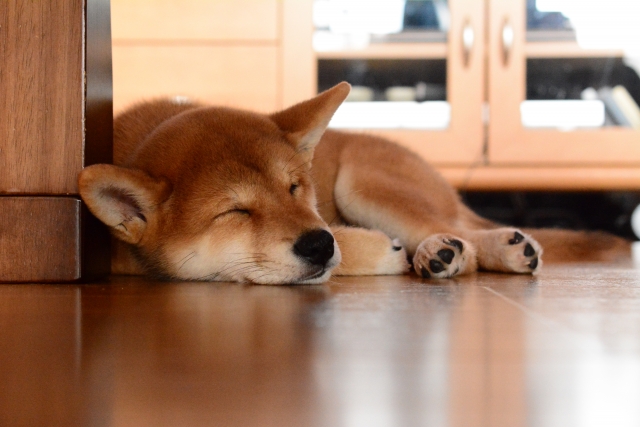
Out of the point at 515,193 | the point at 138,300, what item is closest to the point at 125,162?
the point at 138,300

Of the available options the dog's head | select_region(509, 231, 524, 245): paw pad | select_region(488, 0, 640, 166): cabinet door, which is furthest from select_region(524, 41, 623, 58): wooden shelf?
the dog's head

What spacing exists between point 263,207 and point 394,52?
6.45ft

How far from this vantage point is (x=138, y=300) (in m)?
1.00

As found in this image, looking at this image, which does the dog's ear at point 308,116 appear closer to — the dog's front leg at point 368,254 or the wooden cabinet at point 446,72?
the dog's front leg at point 368,254

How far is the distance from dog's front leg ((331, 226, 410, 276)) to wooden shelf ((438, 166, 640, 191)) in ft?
5.23

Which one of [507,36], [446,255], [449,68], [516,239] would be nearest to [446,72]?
[449,68]

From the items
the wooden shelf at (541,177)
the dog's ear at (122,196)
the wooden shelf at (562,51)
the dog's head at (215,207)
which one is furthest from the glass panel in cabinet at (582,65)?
the dog's ear at (122,196)

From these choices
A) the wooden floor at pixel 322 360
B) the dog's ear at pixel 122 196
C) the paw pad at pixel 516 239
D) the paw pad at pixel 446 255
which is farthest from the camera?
the paw pad at pixel 516 239

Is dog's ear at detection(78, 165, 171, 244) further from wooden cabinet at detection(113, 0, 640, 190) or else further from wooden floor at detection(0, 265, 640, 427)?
wooden cabinet at detection(113, 0, 640, 190)

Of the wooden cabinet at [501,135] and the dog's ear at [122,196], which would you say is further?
the wooden cabinet at [501,135]

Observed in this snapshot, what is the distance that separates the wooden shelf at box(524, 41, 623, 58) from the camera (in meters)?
2.94

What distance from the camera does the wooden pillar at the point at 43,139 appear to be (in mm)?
1215

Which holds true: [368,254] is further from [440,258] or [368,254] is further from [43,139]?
[43,139]

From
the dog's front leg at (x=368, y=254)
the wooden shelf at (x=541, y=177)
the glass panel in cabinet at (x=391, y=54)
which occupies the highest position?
the glass panel in cabinet at (x=391, y=54)
